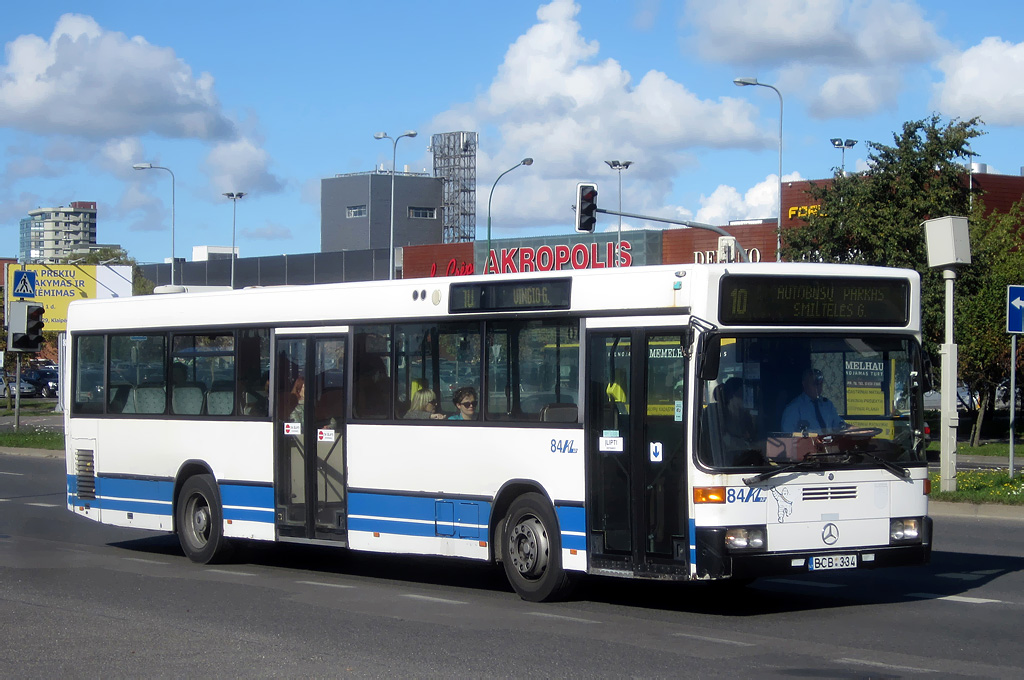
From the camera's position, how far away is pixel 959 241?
59.3 ft

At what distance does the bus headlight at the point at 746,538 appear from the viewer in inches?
369

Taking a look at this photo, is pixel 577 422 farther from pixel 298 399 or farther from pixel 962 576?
pixel 962 576

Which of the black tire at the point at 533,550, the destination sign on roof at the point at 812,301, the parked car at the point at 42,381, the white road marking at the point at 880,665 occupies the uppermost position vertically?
the destination sign on roof at the point at 812,301

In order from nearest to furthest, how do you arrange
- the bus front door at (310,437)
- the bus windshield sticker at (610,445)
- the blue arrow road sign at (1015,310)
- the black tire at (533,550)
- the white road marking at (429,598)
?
1. the bus windshield sticker at (610,445)
2. the black tire at (533,550)
3. the white road marking at (429,598)
4. the bus front door at (310,437)
5. the blue arrow road sign at (1015,310)

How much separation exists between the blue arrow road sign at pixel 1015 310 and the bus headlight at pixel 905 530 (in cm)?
1029

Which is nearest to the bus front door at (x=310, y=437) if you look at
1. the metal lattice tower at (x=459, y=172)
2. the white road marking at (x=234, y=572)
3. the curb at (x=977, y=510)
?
the white road marking at (x=234, y=572)

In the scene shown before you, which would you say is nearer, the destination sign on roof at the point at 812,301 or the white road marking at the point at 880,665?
the white road marking at the point at 880,665

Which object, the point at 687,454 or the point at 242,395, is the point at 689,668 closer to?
the point at 687,454

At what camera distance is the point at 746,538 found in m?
9.42

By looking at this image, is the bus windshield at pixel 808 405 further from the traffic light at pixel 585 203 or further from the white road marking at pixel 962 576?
the traffic light at pixel 585 203

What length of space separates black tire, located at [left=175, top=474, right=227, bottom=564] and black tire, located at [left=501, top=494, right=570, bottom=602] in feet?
13.6

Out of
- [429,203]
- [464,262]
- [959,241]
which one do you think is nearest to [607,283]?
[959,241]

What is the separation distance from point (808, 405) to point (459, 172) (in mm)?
143560

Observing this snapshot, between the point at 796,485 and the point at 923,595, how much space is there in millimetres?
2056
